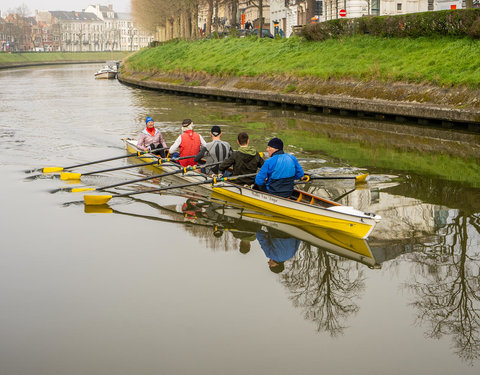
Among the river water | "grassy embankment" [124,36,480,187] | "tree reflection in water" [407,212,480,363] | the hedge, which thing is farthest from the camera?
the hedge

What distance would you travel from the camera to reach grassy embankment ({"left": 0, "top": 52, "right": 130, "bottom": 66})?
120 m

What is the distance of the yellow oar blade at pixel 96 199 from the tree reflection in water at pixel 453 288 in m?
7.06

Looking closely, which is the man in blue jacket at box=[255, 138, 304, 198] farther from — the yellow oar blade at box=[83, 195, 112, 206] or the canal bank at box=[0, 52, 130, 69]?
the canal bank at box=[0, 52, 130, 69]

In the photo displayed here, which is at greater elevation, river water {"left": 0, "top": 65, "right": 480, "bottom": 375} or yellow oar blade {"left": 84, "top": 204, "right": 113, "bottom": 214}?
yellow oar blade {"left": 84, "top": 204, "right": 113, "bottom": 214}

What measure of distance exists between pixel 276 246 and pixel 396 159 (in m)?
8.49

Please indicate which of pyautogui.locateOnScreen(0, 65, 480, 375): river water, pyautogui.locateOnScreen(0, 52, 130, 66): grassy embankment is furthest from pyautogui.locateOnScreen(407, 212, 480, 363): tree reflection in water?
pyautogui.locateOnScreen(0, 52, 130, 66): grassy embankment

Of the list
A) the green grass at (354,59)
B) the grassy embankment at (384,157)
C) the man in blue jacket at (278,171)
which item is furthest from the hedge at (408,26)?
the man in blue jacket at (278,171)

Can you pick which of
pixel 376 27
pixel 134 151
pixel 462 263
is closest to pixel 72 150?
pixel 134 151

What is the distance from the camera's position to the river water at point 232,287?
6.91 meters

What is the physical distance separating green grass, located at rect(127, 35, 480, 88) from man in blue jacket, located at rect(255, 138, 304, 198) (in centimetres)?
1378

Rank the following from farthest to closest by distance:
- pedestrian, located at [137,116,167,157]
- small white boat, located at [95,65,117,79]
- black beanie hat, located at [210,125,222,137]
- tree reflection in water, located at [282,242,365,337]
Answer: small white boat, located at [95,65,117,79]
pedestrian, located at [137,116,167,157]
black beanie hat, located at [210,125,222,137]
tree reflection in water, located at [282,242,365,337]

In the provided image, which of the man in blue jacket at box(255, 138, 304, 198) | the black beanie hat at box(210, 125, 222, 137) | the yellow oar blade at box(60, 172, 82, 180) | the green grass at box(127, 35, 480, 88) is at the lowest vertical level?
the yellow oar blade at box(60, 172, 82, 180)

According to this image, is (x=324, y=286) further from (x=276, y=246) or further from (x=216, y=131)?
(x=216, y=131)

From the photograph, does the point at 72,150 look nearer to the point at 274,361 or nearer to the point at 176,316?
the point at 176,316
